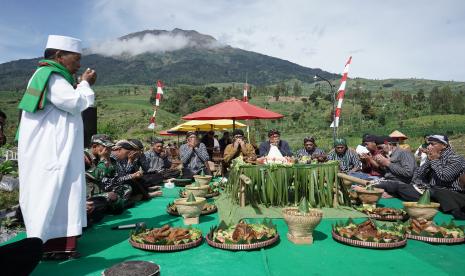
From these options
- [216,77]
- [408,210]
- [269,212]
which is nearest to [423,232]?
[408,210]

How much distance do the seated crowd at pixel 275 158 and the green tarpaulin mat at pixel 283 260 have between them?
1.19 meters

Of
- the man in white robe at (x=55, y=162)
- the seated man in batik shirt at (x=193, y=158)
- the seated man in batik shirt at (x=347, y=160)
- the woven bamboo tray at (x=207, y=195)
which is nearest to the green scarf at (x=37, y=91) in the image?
the man in white robe at (x=55, y=162)

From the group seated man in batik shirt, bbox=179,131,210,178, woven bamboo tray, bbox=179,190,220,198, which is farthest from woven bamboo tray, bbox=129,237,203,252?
seated man in batik shirt, bbox=179,131,210,178

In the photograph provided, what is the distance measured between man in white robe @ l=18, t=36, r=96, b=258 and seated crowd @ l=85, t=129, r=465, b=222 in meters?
1.23

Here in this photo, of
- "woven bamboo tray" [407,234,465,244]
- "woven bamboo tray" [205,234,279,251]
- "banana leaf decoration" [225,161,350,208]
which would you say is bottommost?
"woven bamboo tray" [205,234,279,251]

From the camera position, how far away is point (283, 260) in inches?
133

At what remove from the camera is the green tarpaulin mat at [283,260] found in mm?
3148

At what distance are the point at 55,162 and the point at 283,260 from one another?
2.13 m

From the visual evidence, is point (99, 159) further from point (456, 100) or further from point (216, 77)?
point (216, 77)

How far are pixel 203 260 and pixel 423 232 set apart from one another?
220cm

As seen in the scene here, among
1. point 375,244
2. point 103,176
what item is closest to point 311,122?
point 103,176

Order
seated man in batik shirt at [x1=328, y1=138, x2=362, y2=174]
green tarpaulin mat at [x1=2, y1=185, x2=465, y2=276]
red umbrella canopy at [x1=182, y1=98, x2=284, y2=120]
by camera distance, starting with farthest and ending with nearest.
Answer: red umbrella canopy at [x1=182, y1=98, x2=284, y2=120] < seated man in batik shirt at [x1=328, y1=138, x2=362, y2=174] < green tarpaulin mat at [x1=2, y1=185, x2=465, y2=276]

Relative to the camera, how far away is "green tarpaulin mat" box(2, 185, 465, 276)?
124 inches

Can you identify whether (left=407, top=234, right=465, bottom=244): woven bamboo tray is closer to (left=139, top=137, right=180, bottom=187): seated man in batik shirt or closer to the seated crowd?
the seated crowd
